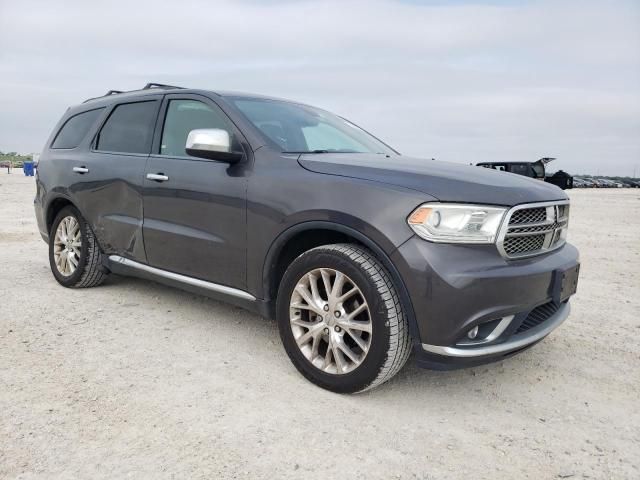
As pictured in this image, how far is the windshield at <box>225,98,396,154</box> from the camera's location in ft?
11.3

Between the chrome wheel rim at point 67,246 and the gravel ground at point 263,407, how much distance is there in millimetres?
620

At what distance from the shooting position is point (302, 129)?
373 centimetres

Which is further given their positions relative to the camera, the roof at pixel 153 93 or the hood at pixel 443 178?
the roof at pixel 153 93

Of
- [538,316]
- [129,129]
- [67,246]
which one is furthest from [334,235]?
[67,246]

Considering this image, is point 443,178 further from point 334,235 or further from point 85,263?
point 85,263

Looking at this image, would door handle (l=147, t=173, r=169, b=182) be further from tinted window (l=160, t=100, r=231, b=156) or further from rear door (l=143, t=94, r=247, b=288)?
tinted window (l=160, t=100, r=231, b=156)

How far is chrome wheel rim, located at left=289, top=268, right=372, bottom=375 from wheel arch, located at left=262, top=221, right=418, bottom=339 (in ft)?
0.68

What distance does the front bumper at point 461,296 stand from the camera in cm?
245

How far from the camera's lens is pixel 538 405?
2812 mm

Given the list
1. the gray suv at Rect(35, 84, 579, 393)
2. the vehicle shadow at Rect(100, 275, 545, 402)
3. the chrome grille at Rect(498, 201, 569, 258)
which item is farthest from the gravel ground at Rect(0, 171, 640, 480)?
the chrome grille at Rect(498, 201, 569, 258)

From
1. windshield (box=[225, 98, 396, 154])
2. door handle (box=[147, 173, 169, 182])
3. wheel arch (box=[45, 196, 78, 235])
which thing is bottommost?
wheel arch (box=[45, 196, 78, 235])

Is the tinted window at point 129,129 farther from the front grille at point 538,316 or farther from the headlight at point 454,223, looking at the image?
the front grille at point 538,316

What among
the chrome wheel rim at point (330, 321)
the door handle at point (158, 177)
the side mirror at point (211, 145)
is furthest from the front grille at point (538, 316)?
the door handle at point (158, 177)

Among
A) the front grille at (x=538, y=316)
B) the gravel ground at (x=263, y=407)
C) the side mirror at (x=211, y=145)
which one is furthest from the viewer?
the side mirror at (x=211, y=145)
